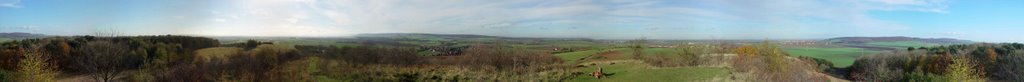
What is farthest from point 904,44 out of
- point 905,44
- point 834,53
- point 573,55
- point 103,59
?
point 103,59

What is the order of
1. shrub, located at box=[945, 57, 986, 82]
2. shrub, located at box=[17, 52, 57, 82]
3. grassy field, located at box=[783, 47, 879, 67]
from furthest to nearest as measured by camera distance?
1. grassy field, located at box=[783, 47, 879, 67]
2. shrub, located at box=[945, 57, 986, 82]
3. shrub, located at box=[17, 52, 57, 82]

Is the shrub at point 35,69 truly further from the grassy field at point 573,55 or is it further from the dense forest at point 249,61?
the grassy field at point 573,55

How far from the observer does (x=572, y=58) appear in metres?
13.9

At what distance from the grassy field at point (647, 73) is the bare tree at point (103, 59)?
7.38m

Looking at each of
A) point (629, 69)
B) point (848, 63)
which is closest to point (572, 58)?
point (629, 69)

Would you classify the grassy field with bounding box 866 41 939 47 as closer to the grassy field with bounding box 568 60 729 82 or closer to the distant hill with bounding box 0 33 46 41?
the grassy field with bounding box 568 60 729 82

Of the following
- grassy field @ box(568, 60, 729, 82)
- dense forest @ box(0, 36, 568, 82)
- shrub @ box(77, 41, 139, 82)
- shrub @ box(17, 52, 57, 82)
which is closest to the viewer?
shrub @ box(17, 52, 57, 82)

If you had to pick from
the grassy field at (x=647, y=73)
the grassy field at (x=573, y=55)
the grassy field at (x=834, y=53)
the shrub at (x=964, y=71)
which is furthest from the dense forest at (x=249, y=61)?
the shrub at (x=964, y=71)

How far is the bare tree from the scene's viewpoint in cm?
1234

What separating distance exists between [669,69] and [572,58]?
1766 mm

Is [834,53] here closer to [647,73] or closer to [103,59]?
[647,73]

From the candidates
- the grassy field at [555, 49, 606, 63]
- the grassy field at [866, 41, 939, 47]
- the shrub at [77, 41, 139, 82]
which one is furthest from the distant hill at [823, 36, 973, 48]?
the shrub at [77, 41, 139, 82]

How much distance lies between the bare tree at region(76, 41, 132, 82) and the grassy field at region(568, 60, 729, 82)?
738 centimetres

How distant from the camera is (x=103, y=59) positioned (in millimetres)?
12508
